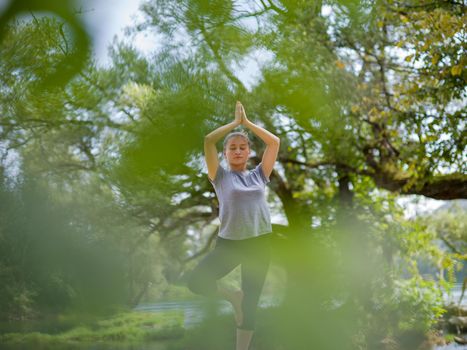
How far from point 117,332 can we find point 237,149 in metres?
4.20

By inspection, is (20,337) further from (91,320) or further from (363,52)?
(363,52)

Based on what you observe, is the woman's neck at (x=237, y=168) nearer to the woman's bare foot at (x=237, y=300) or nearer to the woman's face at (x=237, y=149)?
the woman's face at (x=237, y=149)

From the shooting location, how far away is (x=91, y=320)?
540 centimetres

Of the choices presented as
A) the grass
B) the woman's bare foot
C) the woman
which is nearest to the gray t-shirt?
the woman

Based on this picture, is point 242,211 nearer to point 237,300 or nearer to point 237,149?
point 237,149

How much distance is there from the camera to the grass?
16.6 feet

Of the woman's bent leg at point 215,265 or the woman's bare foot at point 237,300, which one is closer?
the woman's bent leg at point 215,265

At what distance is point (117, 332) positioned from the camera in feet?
18.0

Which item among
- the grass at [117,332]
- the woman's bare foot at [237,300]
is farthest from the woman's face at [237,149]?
the grass at [117,332]

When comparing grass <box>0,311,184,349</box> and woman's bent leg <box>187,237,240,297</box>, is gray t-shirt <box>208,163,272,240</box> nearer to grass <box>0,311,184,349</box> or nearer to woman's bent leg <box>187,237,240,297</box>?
woman's bent leg <box>187,237,240,297</box>

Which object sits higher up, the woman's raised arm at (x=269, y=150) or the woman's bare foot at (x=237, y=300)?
the woman's raised arm at (x=269, y=150)

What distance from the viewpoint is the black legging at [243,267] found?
Answer: 5.71 ft

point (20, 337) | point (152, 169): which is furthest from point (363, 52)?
point (20, 337)

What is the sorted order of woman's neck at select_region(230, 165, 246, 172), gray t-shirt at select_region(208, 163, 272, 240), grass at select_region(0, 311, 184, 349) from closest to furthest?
gray t-shirt at select_region(208, 163, 272, 240), woman's neck at select_region(230, 165, 246, 172), grass at select_region(0, 311, 184, 349)
